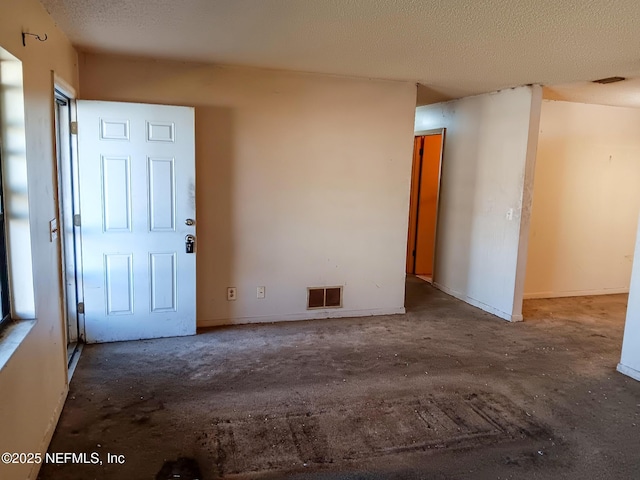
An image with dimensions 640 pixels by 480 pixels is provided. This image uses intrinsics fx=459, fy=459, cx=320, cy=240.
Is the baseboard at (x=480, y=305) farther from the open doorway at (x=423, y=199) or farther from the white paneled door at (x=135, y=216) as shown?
the white paneled door at (x=135, y=216)

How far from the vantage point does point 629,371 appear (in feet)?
11.3

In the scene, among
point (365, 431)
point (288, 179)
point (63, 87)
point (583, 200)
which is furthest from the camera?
point (583, 200)

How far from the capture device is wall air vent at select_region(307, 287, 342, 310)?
4.50m

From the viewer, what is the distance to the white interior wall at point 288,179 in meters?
3.97

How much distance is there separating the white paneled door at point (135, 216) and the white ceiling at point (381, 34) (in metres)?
0.59

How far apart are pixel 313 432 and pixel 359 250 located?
2.30 meters

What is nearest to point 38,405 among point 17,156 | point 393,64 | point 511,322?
point 17,156

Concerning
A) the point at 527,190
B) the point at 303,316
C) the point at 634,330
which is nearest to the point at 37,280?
the point at 303,316

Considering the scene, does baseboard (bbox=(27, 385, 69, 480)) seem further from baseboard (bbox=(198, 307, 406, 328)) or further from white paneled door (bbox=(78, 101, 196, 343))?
baseboard (bbox=(198, 307, 406, 328))

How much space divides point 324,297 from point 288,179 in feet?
3.97

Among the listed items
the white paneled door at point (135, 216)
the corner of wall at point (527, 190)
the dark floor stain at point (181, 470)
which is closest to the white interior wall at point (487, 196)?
the corner of wall at point (527, 190)

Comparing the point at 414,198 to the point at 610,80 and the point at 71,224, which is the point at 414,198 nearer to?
the point at 610,80

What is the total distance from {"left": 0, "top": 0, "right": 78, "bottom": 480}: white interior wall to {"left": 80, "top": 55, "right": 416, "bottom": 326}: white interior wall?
1271 millimetres

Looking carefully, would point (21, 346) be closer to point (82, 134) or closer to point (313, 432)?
point (313, 432)
